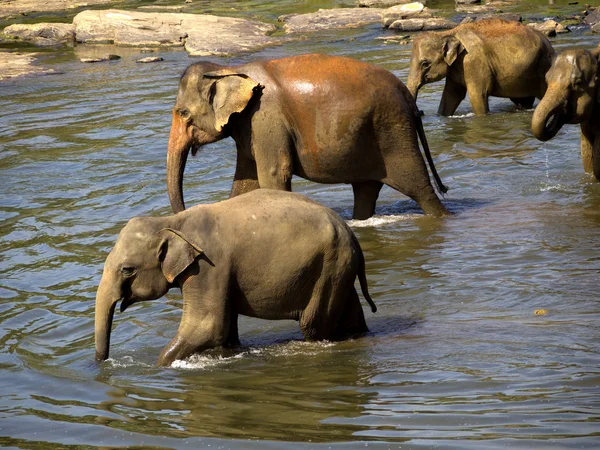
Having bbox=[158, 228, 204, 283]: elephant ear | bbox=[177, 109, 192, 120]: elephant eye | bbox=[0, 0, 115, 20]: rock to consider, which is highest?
bbox=[177, 109, 192, 120]: elephant eye

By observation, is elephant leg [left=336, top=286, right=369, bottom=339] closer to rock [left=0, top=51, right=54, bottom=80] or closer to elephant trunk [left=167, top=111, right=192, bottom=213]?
elephant trunk [left=167, top=111, right=192, bottom=213]

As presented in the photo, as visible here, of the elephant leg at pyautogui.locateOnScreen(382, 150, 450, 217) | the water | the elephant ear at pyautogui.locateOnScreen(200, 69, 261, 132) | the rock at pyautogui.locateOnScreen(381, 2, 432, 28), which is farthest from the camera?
the rock at pyautogui.locateOnScreen(381, 2, 432, 28)

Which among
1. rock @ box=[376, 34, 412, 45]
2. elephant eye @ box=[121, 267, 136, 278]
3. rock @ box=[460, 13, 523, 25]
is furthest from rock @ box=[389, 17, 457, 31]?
elephant eye @ box=[121, 267, 136, 278]

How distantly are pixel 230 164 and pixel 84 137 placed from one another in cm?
314

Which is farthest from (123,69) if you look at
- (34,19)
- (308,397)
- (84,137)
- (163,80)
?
(308,397)

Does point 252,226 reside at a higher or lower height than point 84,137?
higher

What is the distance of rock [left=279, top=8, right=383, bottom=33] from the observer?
2525cm

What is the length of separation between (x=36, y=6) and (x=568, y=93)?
23628mm

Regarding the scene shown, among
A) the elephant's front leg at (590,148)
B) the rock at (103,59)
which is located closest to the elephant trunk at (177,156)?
the elephant's front leg at (590,148)

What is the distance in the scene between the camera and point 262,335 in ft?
25.4

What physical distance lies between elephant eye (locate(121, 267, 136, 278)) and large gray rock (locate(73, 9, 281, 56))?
16226mm

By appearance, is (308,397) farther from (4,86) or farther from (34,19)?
(34,19)

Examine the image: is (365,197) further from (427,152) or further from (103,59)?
(103,59)

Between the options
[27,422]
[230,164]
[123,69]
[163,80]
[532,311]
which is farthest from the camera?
[123,69]
